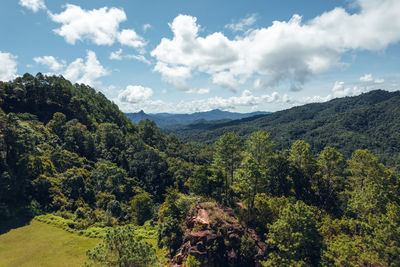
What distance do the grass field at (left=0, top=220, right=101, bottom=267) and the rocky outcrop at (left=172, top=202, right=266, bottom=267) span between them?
16769 mm

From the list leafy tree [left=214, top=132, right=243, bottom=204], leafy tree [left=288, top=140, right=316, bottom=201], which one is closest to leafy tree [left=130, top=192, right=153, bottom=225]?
leafy tree [left=214, top=132, right=243, bottom=204]

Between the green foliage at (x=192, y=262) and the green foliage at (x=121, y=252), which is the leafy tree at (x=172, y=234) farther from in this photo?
the green foliage at (x=121, y=252)

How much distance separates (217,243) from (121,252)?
15951 millimetres

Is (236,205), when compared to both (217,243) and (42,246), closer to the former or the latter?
(217,243)

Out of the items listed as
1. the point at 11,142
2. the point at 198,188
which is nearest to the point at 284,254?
the point at 198,188

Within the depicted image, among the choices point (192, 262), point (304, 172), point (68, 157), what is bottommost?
point (192, 262)

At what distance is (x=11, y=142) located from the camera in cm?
4503

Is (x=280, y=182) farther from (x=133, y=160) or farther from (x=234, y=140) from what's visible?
(x=133, y=160)

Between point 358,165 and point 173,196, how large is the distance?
44.4m

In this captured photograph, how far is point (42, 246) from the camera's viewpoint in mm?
33938

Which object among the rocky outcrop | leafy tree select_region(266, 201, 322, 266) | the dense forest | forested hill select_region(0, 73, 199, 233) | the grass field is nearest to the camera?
the dense forest

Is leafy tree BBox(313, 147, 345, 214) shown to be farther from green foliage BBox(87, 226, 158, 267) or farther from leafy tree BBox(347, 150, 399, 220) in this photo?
green foliage BBox(87, 226, 158, 267)

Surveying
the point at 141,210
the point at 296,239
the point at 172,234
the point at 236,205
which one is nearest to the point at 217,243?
the point at 172,234

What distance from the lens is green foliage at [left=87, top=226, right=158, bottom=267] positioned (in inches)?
816
